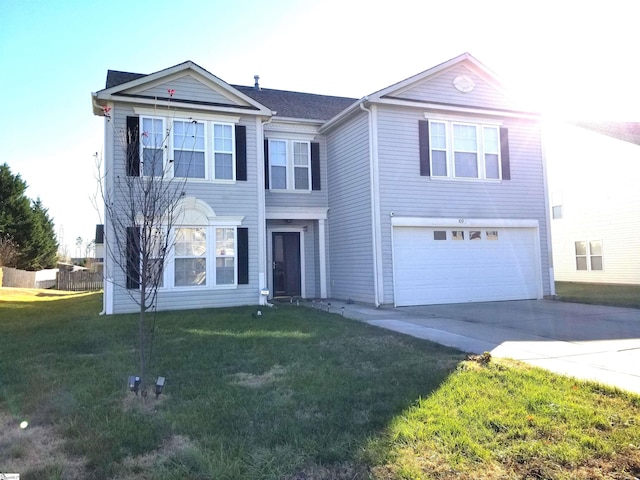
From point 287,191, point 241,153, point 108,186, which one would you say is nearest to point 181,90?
point 241,153

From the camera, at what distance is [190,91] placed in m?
12.2

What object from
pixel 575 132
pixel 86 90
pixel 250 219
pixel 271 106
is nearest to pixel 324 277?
pixel 250 219

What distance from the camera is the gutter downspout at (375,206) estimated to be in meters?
11.9

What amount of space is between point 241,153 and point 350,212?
141 inches

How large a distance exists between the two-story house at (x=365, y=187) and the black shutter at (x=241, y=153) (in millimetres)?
31

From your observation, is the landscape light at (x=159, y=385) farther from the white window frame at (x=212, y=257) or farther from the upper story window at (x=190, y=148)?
the upper story window at (x=190, y=148)

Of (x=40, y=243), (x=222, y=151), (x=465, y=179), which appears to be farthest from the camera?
(x=40, y=243)

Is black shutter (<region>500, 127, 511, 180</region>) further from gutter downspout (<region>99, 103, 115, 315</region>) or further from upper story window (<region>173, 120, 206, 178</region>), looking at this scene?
gutter downspout (<region>99, 103, 115, 315</region>)

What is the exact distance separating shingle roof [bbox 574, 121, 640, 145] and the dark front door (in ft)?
32.9

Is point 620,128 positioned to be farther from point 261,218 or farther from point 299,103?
point 261,218

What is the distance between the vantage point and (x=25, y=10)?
789cm

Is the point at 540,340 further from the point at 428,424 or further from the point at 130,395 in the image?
the point at 130,395

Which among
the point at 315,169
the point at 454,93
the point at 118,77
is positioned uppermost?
the point at 118,77

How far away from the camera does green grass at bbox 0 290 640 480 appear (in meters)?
3.24
